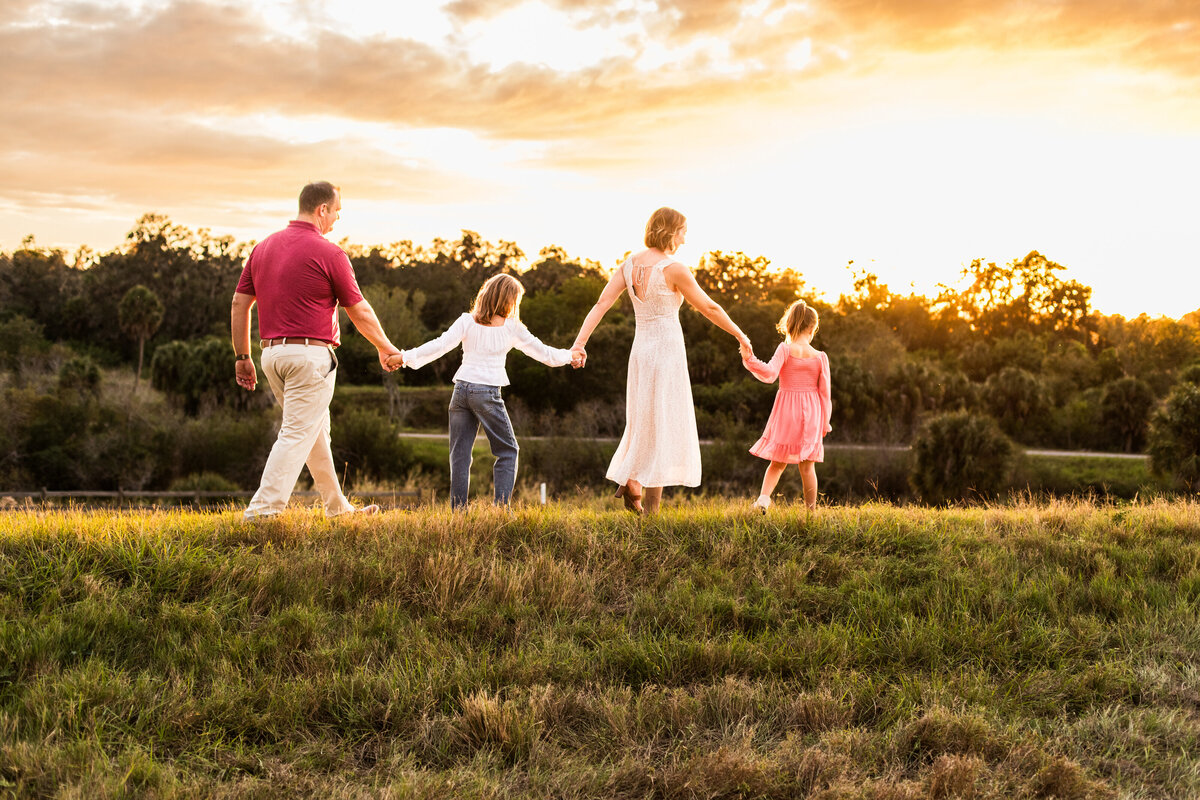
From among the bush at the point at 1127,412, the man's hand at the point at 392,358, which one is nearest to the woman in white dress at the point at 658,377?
the man's hand at the point at 392,358

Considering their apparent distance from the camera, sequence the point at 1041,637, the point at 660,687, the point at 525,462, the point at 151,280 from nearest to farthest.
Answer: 1. the point at 660,687
2. the point at 1041,637
3. the point at 525,462
4. the point at 151,280

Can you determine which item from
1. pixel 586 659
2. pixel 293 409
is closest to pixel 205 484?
pixel 293 409

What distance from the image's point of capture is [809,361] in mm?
8055

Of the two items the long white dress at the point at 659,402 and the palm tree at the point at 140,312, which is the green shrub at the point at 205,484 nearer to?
the palm tree at the point at 140,312

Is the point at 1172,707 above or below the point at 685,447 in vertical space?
below

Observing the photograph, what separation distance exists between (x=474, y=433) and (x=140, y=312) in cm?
5825

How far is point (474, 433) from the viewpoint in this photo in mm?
7211

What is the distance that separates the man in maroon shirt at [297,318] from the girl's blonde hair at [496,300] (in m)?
0.97

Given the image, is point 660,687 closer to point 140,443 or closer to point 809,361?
point 809,361

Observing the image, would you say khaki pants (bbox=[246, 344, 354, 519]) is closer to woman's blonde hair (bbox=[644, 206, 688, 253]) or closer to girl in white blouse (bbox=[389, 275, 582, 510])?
girl in white blouse (bbox=[389, 275, 582, 510])

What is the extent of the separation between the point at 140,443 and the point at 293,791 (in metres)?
41.3

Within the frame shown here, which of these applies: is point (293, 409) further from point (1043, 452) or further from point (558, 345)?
point (558, 345)

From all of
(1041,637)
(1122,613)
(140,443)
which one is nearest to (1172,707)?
(1041,637)

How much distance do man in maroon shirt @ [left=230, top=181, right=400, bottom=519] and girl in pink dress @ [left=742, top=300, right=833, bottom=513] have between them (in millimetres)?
3630
